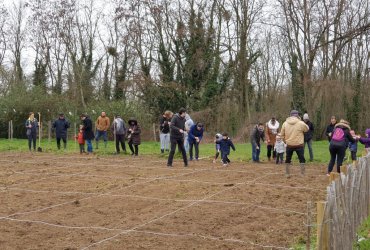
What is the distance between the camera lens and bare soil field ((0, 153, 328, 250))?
7.17 metres

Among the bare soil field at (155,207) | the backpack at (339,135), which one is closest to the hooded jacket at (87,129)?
the bare soil field at (155,207)

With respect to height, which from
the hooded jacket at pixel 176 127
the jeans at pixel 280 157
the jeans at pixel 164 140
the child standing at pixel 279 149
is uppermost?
the hooded jacket at pixel 176 127

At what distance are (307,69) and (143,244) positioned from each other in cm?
3102

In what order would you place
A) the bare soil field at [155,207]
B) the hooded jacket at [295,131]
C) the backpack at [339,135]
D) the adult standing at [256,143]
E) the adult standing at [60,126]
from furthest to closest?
the adult standing at [60,126], the adult standing at [256,143], the hooded jacket at [295,131], the backpack at [339,135], the bare soil field at [155,207]

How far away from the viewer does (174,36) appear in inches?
1532

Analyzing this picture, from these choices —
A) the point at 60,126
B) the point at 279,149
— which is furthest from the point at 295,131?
the point at 60,126

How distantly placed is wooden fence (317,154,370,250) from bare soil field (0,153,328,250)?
2.60ft

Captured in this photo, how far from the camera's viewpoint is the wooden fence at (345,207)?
16.7 ft

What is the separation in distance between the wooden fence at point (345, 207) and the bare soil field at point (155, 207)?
79cm

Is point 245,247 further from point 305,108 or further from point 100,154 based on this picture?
point 305,108

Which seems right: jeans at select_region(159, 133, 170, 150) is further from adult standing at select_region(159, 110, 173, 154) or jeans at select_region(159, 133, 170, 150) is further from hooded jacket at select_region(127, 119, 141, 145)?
hooded jacket at select_region(127, 119, 141, 145)

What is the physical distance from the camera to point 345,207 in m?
6.57

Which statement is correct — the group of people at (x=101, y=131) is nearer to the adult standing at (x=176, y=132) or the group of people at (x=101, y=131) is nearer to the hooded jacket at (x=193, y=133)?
the hooded jacket at (x=193, y=133)

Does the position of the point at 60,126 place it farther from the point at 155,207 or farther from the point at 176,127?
the point at 155,207
